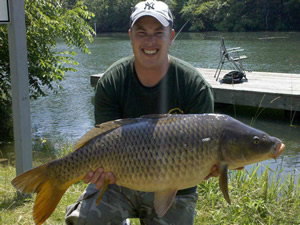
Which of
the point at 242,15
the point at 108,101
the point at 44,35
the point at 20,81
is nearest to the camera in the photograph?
the point at 108,101

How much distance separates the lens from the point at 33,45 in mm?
6379

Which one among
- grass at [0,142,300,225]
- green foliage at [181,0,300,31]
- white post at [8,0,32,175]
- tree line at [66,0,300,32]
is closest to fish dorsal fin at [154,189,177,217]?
grass at [0,142,300,225]

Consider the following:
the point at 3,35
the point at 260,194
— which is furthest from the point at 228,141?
the point at 3,35

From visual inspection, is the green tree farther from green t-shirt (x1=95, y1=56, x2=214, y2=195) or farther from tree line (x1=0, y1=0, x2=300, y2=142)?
green t-shirt (x1=95, y1=56, x2=214, y2=195)

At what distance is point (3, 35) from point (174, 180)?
517cm

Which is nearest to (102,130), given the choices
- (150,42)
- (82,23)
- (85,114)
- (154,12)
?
(150,42)

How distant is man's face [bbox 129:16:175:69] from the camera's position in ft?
7.10

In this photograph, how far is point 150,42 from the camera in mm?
2152

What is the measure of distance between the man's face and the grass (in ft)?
4.07

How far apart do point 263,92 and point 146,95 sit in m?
5.89

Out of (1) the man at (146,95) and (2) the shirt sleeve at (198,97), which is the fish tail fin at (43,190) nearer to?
(1) the man at (146,95)

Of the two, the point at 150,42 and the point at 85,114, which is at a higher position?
the point at 150,42

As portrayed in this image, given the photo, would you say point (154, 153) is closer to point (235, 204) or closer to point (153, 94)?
point (153, 94)

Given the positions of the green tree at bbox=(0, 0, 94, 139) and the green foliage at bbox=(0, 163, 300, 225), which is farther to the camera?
the green tree at bbox=(0, 0, 94, 139)
